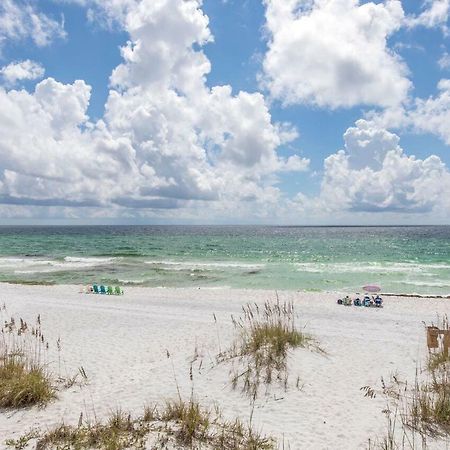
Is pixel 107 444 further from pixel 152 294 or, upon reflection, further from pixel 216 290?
pixel 216 290

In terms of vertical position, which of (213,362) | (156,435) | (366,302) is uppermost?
(156,435)

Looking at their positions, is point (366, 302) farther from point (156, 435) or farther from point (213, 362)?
point (156, 435)

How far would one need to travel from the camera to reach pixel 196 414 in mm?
6520

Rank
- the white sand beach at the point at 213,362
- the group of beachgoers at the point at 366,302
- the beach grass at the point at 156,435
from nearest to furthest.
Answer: the beach grass at the point at 156,435 → the white sand beach at the point at 213,362 → the group of beachgoers at the point at 366,302

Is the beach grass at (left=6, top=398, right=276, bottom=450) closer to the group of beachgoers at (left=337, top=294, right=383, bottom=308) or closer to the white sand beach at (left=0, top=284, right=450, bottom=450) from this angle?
the white sand beach at (left=0, top=284, right=450, bottom=450)

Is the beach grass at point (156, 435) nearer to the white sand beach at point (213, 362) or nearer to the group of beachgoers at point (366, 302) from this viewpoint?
the white sand beach at point (213, 362)

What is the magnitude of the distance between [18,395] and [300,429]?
17.7 ft

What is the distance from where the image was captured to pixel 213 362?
403 inches

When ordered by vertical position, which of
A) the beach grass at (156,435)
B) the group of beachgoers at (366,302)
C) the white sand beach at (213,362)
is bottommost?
the group of beachgoers at (366,302)

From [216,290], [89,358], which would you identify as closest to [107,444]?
[89,358]

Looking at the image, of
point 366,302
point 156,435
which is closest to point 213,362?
point 156,435

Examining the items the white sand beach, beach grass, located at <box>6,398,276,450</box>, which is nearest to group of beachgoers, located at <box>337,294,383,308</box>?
the white sand beach

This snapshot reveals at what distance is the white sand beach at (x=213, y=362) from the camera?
7.07m

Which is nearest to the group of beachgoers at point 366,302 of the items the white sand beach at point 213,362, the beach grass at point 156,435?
the white sand beach at point 213,362
